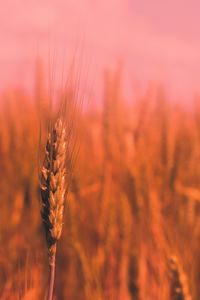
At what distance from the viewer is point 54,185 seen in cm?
43

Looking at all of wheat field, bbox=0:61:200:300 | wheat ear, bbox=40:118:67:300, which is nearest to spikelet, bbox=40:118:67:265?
wheat ear, bbox=40:118:67:300

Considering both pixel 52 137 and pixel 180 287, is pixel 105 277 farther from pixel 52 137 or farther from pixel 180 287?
pixel 52 137

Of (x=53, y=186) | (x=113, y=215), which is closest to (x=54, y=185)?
(x=53, y=186)

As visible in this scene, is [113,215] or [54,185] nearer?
[54,185]

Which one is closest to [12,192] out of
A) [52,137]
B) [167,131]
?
[167,131]

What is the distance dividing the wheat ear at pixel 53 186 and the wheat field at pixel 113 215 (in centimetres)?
33

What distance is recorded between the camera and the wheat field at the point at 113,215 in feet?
2.96

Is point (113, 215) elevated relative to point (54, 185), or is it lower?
lower

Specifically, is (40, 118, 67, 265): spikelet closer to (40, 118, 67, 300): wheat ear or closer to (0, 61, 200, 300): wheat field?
(40, 118, 67, 300): wheat ear

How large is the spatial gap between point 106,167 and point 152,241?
0.33 m

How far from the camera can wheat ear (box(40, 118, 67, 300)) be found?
16.2 inches

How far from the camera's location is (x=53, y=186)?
430 mm

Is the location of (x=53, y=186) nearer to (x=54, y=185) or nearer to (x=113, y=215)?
(x=54, y=185)

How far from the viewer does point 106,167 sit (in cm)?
133
